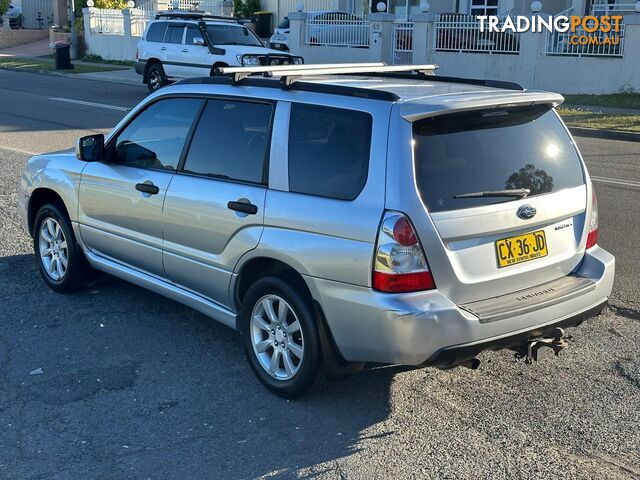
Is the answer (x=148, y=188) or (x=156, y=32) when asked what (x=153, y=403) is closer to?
(x=148, y=188)

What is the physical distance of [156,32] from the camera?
22.8 metres

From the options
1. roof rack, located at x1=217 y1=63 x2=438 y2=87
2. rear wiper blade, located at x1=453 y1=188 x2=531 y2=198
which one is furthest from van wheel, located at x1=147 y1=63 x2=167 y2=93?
rear wiper blade, located at x1=453 y1=188 x2=531 y2=198

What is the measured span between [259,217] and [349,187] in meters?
0.63

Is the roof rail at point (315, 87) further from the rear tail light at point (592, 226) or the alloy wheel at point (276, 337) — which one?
the rear tail light at point (592, 226)

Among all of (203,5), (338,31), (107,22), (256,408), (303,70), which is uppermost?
(203,5)

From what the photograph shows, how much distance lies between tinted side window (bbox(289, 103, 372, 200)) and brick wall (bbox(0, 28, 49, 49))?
139 ft

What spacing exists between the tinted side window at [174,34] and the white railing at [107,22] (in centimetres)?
1285

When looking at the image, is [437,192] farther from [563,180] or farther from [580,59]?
[580,59]

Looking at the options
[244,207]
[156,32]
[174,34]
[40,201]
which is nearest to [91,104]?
[174,34]

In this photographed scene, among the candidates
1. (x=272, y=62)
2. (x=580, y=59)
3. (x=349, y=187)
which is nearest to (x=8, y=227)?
(x=349, y=187)

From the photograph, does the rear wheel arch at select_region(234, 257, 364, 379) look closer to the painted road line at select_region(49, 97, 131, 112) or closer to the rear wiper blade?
the rear wiper blade

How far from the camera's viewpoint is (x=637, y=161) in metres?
12.8

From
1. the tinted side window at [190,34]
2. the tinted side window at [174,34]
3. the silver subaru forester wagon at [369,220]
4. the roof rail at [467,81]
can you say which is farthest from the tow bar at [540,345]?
the tinted side window at [174,34]

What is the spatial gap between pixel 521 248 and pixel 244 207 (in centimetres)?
155
